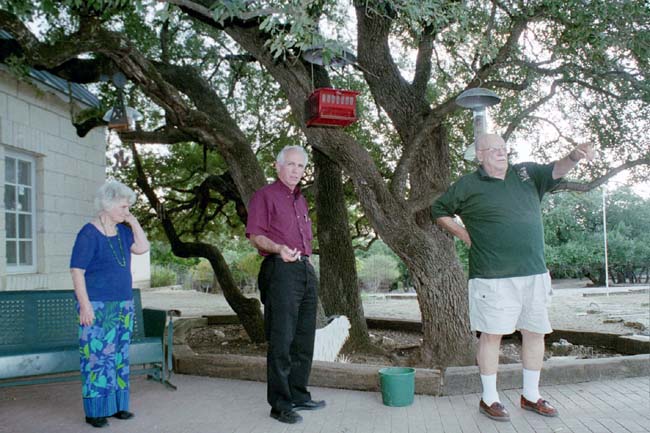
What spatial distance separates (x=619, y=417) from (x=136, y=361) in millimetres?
3603

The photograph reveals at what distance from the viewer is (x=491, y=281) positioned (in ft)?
12.8

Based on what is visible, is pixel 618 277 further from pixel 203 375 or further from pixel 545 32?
pixel 203 375

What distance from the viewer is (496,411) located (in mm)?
3980

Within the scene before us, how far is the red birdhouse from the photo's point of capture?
522cm

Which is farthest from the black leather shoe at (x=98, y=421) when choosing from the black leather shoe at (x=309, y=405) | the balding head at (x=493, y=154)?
the balding head at (x=493, y=154)

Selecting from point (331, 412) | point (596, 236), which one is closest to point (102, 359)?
point (331, 412)

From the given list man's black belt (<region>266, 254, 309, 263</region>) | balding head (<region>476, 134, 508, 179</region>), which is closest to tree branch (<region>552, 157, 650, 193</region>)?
balding head (<region>476, 134, 508, 179</region>)

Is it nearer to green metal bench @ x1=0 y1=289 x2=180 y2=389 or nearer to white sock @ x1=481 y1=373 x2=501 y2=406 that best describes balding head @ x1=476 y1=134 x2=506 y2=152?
white sock @ x1=481 y1=373 x2=501 y2=406

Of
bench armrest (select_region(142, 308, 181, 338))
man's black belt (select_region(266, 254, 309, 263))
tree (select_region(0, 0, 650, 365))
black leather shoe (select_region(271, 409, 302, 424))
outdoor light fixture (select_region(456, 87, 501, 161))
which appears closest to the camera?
black leather shoe (select_region(271, 409, 302, 424))

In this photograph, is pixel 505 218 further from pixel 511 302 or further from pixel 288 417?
pixel 288 417

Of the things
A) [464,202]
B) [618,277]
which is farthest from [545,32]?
[618,277]

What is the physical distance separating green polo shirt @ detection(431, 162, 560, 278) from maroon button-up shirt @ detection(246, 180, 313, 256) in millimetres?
1118

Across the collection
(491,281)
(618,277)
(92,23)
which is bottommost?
(618,277)

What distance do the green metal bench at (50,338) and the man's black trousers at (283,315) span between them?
1.31 meters
